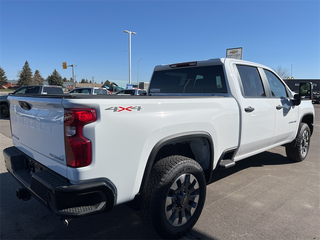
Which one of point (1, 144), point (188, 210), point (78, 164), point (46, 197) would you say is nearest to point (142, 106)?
point (78, 164)

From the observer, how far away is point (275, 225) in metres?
2.81

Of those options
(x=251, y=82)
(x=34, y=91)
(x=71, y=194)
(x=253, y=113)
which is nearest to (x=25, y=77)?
(x=34, y=91)

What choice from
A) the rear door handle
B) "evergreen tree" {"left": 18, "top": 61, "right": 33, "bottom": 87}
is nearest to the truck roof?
the rear door handle

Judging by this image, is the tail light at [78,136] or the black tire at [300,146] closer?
the tail light at [78,136]

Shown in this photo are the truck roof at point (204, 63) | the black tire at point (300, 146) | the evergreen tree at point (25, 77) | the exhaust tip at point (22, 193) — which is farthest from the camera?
the evergreen tree at point (25, 77)

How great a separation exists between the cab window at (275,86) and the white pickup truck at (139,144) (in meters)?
0.52

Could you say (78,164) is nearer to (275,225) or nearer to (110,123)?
(110,123)

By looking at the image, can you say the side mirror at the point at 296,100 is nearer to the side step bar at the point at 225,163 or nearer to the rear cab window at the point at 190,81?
the rear cab window at the point at 190,81

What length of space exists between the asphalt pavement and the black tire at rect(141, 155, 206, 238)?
0.25m

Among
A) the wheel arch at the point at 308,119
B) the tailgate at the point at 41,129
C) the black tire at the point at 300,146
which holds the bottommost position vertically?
the black tire at the point at 300,146

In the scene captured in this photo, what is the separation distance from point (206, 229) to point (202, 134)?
3.54 feet

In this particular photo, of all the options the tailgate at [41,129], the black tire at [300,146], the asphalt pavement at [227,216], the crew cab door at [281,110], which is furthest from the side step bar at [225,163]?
the black tire at [300,146]

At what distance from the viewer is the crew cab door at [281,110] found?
13.4 feet

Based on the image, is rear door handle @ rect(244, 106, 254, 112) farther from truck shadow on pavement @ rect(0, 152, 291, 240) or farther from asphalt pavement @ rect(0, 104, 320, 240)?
truck shadow on pavement @ rect(0, 152, 291, 240)
